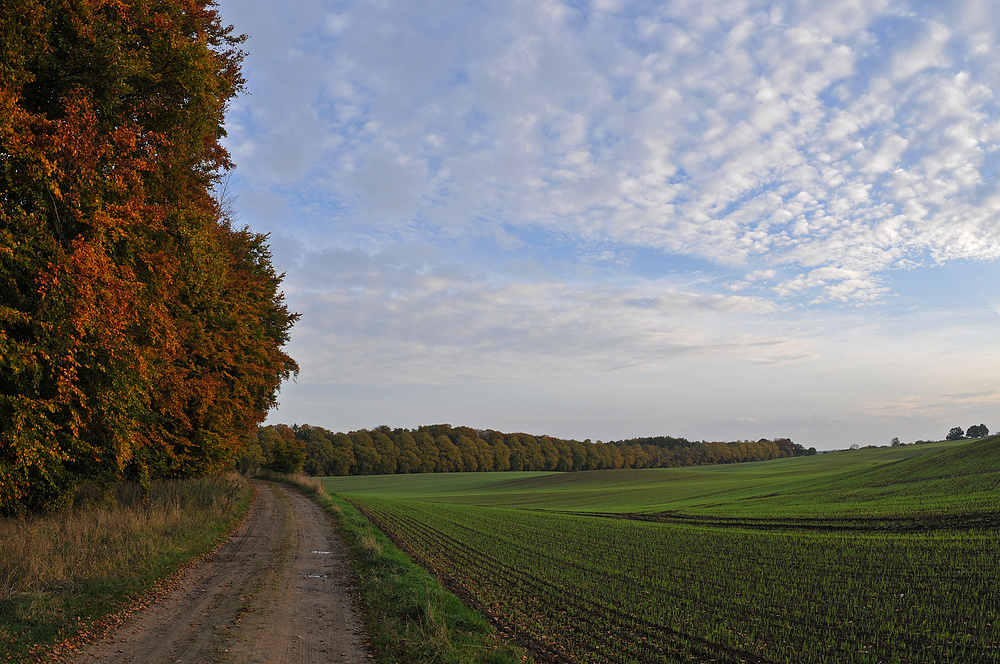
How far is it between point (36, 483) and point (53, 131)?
7.50 metres

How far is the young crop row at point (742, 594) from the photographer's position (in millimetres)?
9164

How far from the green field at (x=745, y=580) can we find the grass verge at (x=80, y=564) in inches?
255

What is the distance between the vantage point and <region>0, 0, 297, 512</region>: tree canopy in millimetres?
8430

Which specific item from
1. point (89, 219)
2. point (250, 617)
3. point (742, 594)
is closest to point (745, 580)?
point (742, 594)

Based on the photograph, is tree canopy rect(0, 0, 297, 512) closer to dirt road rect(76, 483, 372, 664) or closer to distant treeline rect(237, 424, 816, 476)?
dirt road rect(76, 483, 372, 664)

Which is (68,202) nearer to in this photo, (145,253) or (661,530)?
(145,253)

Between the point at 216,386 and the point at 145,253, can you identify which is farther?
the point at 216,386

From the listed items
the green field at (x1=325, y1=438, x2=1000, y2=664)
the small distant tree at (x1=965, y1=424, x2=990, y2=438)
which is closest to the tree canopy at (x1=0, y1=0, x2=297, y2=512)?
the green field at (x1=325, y1=438, x2=1000, y2=664)

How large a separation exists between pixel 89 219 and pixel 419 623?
8.57 metres

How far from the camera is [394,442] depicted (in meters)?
133

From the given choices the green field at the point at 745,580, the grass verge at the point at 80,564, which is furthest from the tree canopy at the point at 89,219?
the green field at the point at 745,580

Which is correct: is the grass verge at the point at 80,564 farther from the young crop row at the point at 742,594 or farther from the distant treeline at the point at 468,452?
the distant treeline at the point at 468,452

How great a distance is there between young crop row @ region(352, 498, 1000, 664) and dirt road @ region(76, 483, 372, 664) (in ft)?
10.1

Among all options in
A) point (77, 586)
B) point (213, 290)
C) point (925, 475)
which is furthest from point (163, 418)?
point (925, 475)
